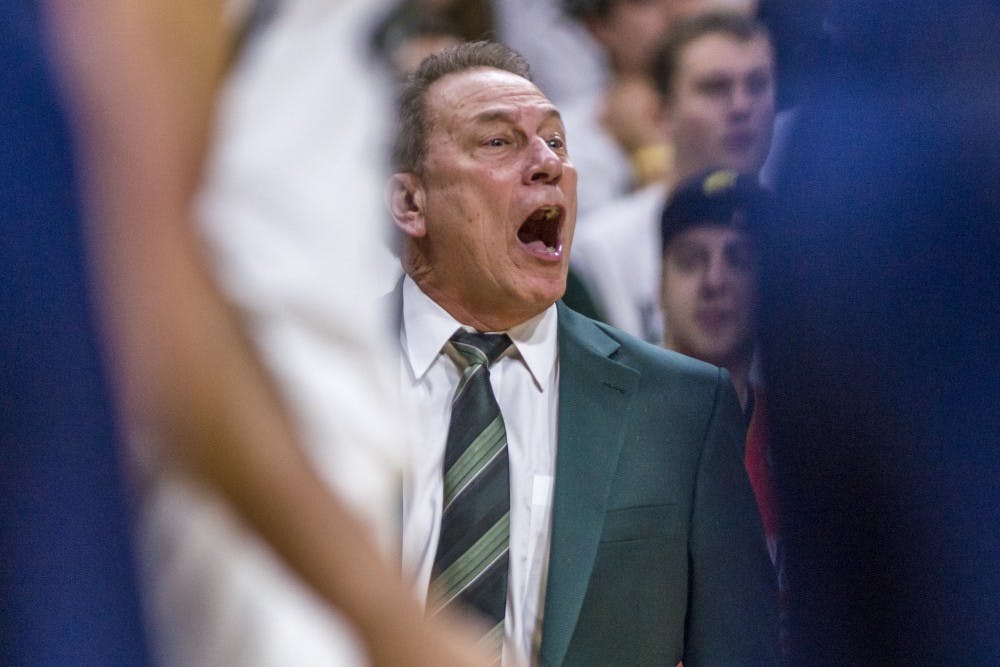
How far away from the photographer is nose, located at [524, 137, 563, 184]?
1.24 metres

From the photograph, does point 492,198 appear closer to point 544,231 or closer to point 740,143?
point 544,231

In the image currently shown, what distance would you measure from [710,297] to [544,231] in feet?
0.62

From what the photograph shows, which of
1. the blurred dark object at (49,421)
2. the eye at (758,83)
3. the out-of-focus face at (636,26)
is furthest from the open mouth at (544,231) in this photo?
the blurred dark object at (49,421)

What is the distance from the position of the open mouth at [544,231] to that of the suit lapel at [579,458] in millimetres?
84

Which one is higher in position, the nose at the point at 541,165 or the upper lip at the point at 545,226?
the nose at the point at 541,165

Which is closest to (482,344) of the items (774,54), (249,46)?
(774,54)

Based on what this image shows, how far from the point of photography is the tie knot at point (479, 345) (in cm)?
125

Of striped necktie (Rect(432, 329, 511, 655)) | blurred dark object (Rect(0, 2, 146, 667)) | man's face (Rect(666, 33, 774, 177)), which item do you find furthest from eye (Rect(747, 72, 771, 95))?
blurred dark object (Rect(0, 2, 146, 667))

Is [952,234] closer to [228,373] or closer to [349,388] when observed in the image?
[228,373]

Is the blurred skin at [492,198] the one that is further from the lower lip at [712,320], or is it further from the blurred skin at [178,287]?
the blurred skin at [178,287]

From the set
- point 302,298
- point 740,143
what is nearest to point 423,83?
point 740,143

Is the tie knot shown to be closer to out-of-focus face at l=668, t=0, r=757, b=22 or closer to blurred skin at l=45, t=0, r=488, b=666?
out-of-focus face at l=668, t=0, r=757, b=22

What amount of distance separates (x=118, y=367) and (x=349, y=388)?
107 cm

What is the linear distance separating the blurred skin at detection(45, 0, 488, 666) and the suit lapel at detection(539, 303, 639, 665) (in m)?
0.69
